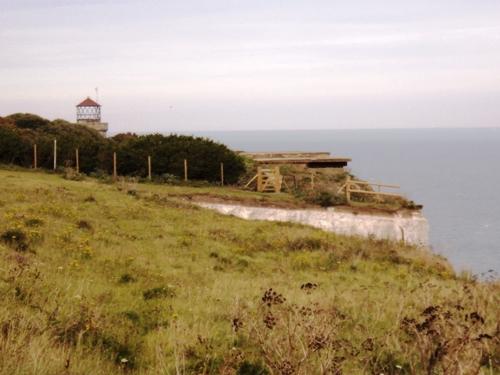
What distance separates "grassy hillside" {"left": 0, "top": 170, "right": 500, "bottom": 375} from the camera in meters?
7.09

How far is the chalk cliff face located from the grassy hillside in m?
5.27

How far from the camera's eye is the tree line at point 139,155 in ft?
134

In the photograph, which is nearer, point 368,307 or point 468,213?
point 368,307

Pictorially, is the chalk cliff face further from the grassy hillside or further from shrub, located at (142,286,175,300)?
shrub, located at (142,286,175,300)

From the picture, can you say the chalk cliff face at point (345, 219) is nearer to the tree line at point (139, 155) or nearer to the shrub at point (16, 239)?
the tree line at point (139, 155)

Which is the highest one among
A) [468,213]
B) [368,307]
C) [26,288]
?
[26,288]

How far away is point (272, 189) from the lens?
40062mm

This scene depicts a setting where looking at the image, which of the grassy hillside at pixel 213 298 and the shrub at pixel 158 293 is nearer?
the grassy hillside at pixel 213 298

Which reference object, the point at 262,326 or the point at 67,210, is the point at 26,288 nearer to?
the point at 262,326

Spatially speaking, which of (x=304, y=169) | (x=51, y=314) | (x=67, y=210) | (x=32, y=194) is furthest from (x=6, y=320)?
(x=304, y=169)

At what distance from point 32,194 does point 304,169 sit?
91.9 feet

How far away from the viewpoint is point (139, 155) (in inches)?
1638

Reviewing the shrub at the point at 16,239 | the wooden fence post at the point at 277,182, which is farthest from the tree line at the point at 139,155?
the shrub at the point at 16,239

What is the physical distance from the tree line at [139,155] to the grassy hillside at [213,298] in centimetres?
1504
